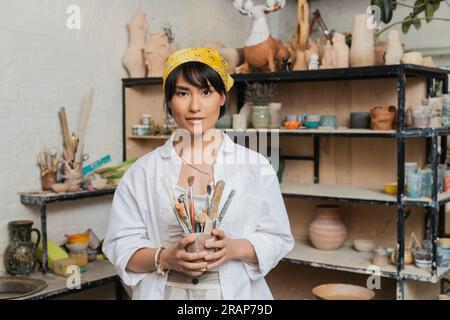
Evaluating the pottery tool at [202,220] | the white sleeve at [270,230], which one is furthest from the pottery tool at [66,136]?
the pottery tool at [202,220]

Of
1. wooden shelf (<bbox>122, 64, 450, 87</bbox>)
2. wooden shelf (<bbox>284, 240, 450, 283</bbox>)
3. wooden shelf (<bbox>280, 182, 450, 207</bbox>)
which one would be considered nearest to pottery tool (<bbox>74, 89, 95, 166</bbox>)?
wooden shelf (<bbox>122, 64, 450, 87</bbox>)

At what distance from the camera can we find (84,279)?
135 inches

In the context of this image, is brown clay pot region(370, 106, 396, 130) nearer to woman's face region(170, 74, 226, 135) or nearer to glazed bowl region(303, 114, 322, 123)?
glazed bowl region(303, 114, 322, 123)

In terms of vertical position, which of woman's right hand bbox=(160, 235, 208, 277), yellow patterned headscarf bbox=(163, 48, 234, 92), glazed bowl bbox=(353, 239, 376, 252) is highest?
yellow patterned headscarf bbox=(163, 48, 234, 92)

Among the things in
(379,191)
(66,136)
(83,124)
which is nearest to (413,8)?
(379,191)

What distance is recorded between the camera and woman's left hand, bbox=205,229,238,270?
1.29 m

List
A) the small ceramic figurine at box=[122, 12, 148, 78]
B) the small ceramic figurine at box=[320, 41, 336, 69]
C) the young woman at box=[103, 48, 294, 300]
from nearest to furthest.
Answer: the young woman at box=[103, 48, 294, 300] → the small ceramic figurine at box=[320, 41, 336, 69] → the small ceramic figurine at box=[122, 12, 148, 78]

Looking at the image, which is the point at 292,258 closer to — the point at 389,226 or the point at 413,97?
the point at 389,226

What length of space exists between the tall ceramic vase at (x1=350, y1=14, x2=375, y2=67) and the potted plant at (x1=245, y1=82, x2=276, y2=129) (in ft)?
2.00

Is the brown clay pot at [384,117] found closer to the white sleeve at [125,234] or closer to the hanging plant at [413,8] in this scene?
the hanging plant at [413,8]

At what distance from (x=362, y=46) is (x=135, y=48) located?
1.61 m

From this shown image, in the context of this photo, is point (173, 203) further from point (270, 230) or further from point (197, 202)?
point (270, 230)

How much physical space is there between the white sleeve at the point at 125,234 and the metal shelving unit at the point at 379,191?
2.15m
